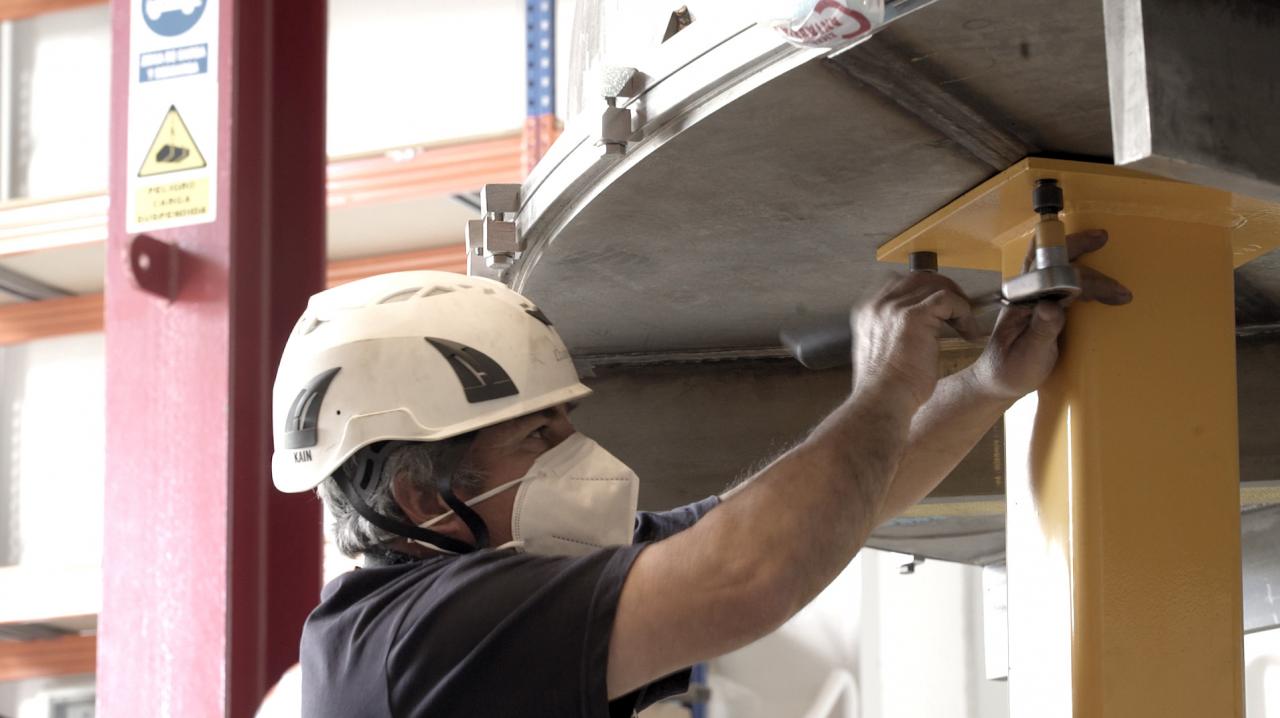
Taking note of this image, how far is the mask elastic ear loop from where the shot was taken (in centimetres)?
175

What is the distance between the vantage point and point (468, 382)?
5.70 ft

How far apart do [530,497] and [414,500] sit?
0.15 meters

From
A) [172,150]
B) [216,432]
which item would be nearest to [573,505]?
[216,432]

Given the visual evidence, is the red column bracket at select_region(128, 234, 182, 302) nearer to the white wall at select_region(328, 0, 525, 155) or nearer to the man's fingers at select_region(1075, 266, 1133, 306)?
the man's fingers at select_region(1075, 266, 1133, 306)

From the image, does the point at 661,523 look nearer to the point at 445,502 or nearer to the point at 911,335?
the point at 445,502

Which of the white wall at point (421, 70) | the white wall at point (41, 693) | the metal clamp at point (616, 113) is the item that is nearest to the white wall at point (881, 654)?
the white wall at point (421, 70)

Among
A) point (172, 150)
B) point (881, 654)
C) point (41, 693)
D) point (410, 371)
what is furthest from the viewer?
point (41, 693)

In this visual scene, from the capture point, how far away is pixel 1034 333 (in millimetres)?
1599

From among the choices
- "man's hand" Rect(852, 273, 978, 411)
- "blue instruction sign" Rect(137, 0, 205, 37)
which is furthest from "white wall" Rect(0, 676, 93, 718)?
"man's hand" Rect(852, 273, 978, 411)

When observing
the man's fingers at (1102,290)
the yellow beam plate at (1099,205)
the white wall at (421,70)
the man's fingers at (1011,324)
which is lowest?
the man's fingers at (1011,324)

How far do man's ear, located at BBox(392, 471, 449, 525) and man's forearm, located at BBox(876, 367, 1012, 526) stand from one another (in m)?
0.56

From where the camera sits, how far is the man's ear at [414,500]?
1.77m

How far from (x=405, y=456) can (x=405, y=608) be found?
225mm

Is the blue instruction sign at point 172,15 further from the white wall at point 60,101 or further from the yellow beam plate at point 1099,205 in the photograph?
the white wall at point 60,101
